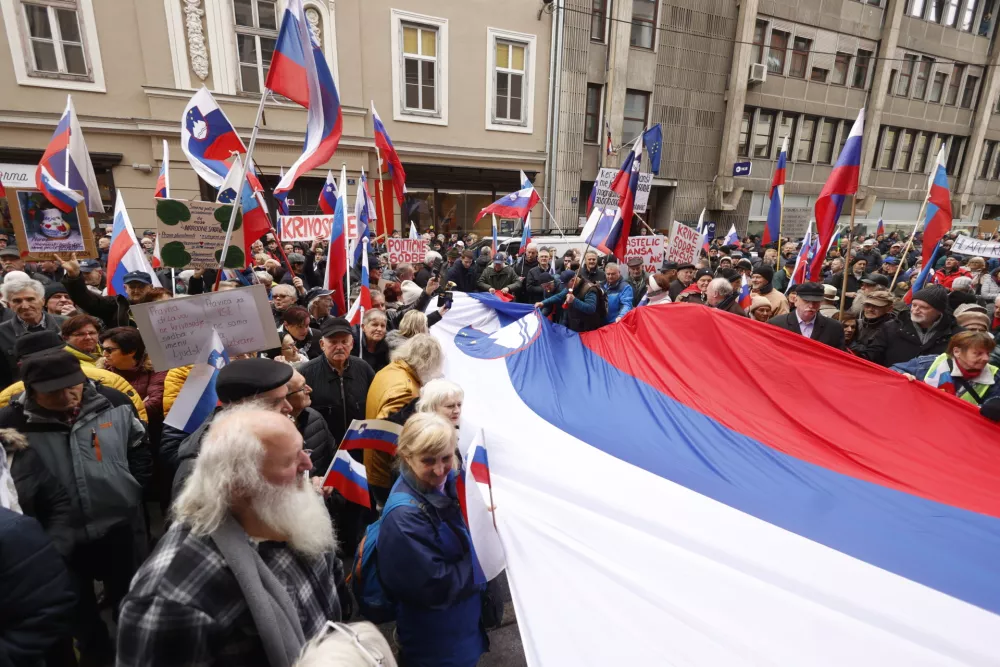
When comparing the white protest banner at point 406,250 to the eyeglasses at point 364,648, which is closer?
the eyeglasses at point 364,648

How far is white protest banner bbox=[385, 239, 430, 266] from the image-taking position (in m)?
8.09

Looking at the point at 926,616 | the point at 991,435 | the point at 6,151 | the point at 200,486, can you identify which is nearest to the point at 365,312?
the point at 200,486

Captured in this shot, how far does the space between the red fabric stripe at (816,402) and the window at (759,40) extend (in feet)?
67.6

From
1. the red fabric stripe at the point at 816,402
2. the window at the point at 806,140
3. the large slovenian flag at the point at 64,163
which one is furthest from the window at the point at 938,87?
the large slovenian flag at the point at 64,163

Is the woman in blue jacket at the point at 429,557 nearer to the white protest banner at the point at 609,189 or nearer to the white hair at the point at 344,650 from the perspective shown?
the white hair at the point at 344,650

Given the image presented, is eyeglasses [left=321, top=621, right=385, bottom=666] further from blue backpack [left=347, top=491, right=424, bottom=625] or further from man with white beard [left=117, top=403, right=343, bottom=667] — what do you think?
blue backpack [left=347, top=491, right=424, bottom=625]

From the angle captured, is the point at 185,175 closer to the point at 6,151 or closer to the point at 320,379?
the point at 6,151

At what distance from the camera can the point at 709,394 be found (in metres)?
3.63

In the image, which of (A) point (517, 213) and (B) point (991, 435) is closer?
(B) point (991, 435)

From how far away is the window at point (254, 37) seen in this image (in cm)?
1316

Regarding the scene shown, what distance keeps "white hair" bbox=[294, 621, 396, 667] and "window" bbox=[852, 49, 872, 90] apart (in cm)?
2848

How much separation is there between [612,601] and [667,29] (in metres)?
20.4

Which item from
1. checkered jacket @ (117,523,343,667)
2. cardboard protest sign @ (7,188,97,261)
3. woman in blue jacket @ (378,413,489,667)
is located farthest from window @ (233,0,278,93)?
checkered jacket @ (117,523,343,667)

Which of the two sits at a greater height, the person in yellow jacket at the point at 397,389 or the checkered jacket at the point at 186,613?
the checkered jacket at the point at 186,613
